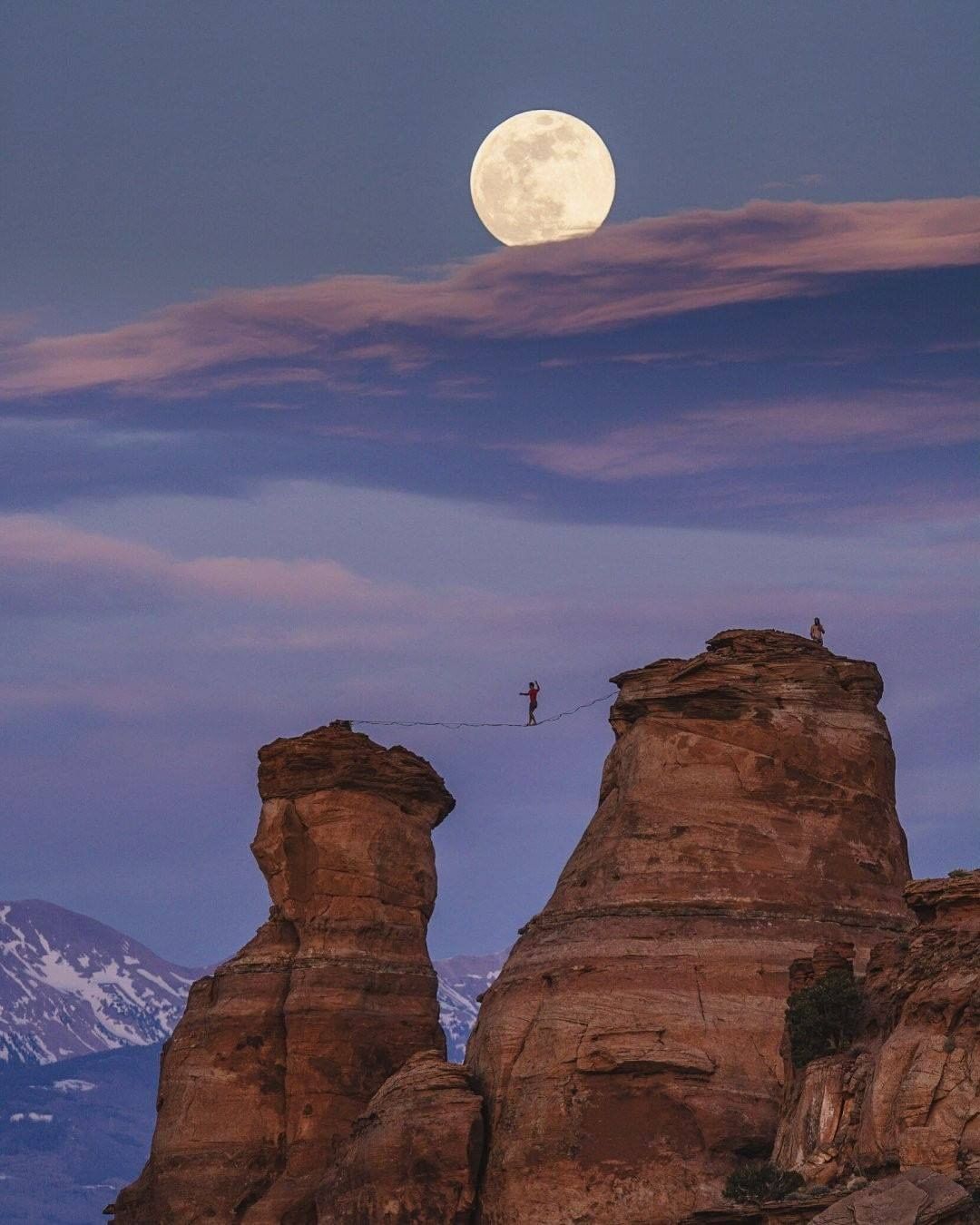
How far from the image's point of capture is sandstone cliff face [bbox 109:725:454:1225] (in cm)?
9144

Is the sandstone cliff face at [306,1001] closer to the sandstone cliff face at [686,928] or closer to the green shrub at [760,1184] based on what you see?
the sandstone cliff face at [686,928]

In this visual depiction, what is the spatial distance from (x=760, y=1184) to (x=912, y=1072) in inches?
284

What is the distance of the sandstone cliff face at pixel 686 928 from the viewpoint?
73.7 m

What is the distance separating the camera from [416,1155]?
253 feet

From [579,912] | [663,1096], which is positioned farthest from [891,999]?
[579,912]

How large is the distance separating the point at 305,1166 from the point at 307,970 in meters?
6.96

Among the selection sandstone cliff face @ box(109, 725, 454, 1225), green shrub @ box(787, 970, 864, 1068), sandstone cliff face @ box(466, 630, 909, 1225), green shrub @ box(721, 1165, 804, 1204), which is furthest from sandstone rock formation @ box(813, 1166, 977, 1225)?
sandstone cliff face @ box(109, 725, 454, 1225)

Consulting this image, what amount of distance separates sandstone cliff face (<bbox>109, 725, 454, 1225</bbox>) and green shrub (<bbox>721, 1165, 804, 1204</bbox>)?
2310cm

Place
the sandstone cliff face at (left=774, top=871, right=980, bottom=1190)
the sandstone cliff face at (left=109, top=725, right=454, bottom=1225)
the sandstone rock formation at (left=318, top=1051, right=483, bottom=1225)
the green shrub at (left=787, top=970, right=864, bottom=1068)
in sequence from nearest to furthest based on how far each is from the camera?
1. the sandstone cliff face at (left=774, top=871, right=980, bottom=1190)
2. the green shrub at (left=787, top=970, right=864, bottom=1068)
3. the sandstone rock formation at (left=318, top=1051, right=483, bottom=1225)
4. the sandstone cliff face at (left=109, top=725, right=454, bottom=1225)

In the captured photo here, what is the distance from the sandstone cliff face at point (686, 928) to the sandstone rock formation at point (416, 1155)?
2.58ft

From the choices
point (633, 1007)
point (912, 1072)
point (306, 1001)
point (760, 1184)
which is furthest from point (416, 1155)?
point (912, 1072)

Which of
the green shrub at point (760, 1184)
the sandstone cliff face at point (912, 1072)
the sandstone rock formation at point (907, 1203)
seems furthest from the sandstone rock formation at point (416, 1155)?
the sandstone rock formation at point (907, 1203)

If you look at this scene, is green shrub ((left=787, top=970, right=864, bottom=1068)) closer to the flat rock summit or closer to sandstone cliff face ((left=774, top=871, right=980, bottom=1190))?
the flat rock summit

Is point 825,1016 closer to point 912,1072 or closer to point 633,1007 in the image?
point 912,1072
